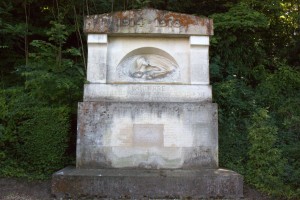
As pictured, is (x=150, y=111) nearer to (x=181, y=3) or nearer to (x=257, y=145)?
(x=257, y=145)

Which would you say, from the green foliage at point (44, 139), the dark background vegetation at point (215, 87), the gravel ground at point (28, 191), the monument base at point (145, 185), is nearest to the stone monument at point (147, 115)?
the monument base at point (145, 185)

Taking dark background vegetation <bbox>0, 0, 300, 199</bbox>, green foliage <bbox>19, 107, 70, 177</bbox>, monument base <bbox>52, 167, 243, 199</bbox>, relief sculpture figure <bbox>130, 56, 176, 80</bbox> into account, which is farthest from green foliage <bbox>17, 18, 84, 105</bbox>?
monument base <bbox>52, 167, 243, 199</bbox>

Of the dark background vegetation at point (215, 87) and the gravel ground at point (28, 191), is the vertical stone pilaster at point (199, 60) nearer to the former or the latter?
the dark background vegetation at point (215, 87)

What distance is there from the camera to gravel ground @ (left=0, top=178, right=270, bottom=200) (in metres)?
5.86

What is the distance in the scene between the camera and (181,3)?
10758 millimetres

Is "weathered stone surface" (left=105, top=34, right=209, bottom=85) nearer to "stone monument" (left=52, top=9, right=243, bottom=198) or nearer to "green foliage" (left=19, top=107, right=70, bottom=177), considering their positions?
"stone monument" (left=52, top=9, right=243, bottom=198)

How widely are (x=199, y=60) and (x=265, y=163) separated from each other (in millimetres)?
2440

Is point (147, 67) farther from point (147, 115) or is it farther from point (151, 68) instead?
point (147, 115)

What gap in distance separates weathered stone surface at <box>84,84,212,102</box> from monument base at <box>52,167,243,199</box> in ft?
5.19

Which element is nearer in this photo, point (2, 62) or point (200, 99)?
point (200, 99)

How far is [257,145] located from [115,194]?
284 cm

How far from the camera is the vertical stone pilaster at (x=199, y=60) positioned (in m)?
7.07

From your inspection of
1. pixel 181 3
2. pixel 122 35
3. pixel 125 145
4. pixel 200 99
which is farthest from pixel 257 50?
pixel 125 145

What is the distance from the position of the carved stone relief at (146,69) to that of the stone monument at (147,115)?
0.02 metres
